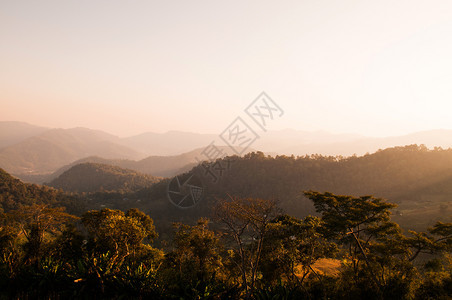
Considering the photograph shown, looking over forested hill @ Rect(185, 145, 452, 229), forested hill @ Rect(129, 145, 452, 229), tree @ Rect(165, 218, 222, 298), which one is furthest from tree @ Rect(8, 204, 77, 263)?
forested hill @ Rect(185, 145, 452, 229)

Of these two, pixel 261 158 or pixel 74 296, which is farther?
pixel 261 158

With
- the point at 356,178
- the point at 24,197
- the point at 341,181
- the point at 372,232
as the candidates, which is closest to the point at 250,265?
the point at 372,232

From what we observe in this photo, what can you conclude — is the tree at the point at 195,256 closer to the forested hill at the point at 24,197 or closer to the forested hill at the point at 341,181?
the forested hill at the point at 341,181

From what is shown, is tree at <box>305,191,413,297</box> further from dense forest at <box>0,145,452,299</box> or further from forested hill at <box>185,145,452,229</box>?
forested hill at <box>185,145,452,229</box>

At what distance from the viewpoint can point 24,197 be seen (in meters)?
92.1

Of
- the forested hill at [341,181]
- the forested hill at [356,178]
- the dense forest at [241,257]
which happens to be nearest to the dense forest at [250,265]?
the dense forest at [241,257]

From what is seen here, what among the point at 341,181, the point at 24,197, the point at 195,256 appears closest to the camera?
the point at 195,256

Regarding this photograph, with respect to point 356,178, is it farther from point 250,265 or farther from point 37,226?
point 37,226

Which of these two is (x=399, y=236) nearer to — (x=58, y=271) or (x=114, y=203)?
(x=58, y=271)

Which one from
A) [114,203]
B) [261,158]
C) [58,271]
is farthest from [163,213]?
[58,271]

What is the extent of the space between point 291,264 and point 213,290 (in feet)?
20.4

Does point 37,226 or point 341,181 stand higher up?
point 37,226

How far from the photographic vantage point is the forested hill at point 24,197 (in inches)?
3381

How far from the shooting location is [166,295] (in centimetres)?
1421
